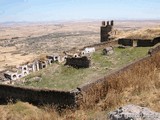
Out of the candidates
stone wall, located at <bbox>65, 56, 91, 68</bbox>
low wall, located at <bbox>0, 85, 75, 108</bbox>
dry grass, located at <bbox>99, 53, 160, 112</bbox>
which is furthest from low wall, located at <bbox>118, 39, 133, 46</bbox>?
dry grass, located at <bbox>99, 53, 160, 112</bbox>

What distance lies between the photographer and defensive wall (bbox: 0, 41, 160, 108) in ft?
32.4

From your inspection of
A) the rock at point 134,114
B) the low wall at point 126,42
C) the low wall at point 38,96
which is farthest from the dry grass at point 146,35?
the rock at point 134,114

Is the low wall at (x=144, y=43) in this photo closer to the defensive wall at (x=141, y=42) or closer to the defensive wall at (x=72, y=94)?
the defensive wall at (x=141, y=42)

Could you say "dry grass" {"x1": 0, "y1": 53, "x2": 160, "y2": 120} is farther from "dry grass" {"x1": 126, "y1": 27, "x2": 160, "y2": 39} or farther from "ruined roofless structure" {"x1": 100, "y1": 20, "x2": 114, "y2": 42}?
"dry grass" {"x1": 126, "y1": 27, "x2": 160, "y2": 39}

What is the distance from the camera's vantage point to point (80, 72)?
1641 cm

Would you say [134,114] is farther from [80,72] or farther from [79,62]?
[79,62]

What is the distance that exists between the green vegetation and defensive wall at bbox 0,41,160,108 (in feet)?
4.45

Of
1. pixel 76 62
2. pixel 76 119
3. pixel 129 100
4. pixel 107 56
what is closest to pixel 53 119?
pixel 76 119

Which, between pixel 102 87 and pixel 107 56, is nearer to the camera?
pixel 102 87

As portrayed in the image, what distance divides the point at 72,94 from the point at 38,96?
2267mm

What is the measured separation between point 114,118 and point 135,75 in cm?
519

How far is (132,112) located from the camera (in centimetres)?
535

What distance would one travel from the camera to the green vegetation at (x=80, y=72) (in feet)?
47.1

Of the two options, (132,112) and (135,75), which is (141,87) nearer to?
(135,75)
